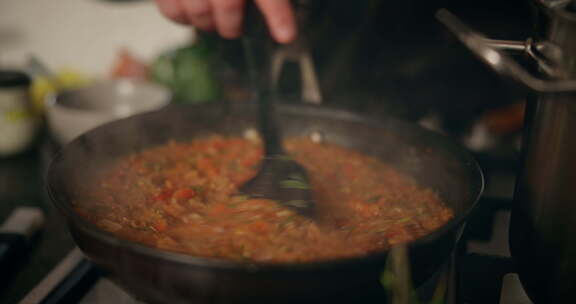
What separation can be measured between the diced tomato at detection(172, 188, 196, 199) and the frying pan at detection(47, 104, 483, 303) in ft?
1.02

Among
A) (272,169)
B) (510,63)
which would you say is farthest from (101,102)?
(510,63)

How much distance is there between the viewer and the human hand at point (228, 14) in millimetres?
1535

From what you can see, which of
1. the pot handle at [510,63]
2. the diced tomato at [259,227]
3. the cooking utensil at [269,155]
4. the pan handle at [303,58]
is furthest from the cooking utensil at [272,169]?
the pot handle at [510,63]

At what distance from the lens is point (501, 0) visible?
2590 millimetres

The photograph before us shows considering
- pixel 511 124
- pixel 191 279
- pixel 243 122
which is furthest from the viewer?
pixel 511 124

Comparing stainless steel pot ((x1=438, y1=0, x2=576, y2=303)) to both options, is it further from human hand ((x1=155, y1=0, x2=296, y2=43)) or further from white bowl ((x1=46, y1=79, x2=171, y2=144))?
white bowl ((x1=46, y1=79, x2=171, y2=144))

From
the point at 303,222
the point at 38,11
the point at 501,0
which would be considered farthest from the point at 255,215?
the point at 38,11

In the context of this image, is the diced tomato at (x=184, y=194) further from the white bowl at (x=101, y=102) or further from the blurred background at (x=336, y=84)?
→ the white bowl at (x=101, y=102)

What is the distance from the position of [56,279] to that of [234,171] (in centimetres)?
70

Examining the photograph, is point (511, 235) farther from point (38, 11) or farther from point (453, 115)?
point (38, 11)

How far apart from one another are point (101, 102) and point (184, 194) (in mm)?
1389

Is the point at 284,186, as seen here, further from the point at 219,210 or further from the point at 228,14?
the point at 228,14

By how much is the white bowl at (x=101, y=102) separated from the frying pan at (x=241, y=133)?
1.47 ft

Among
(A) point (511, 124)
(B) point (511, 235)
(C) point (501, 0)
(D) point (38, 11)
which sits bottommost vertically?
(A) point (511, 124)
